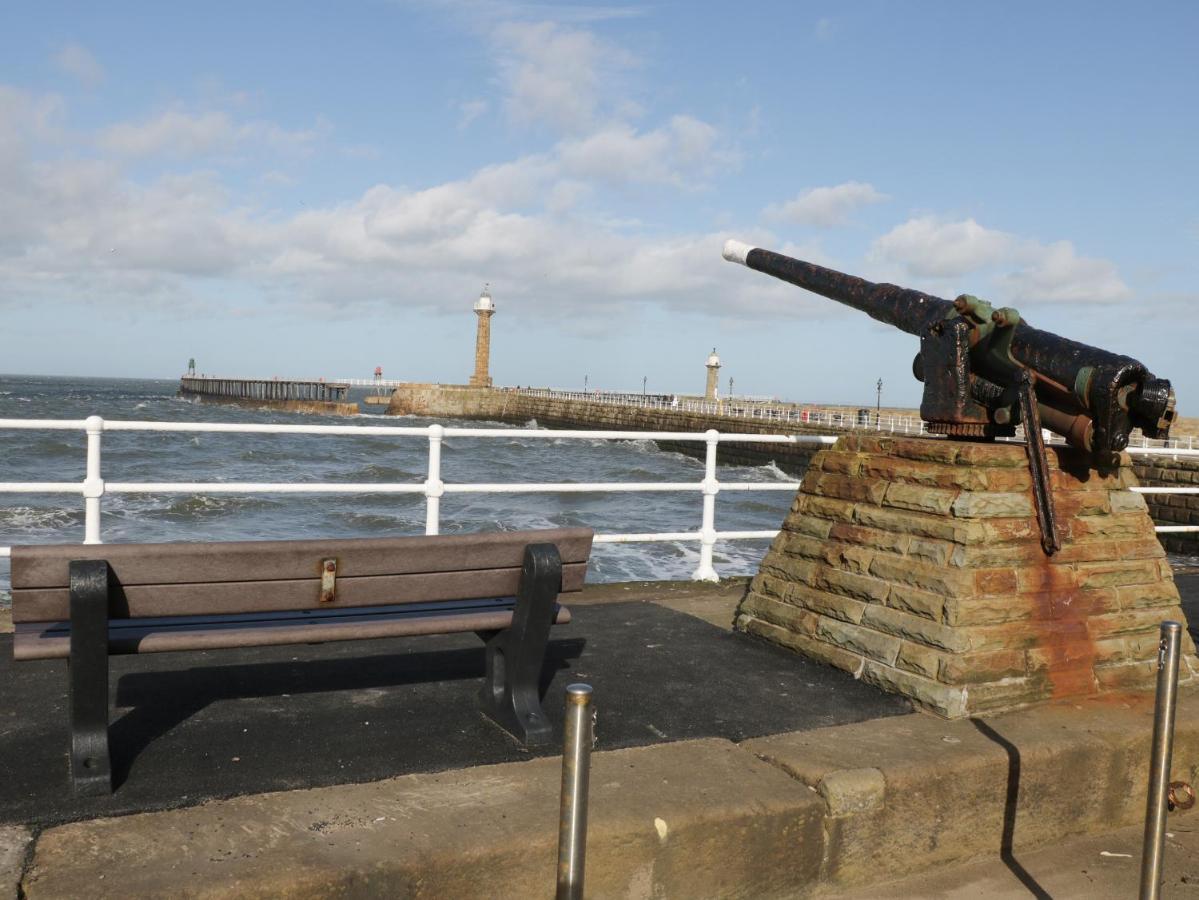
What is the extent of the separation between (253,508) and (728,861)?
787 inches

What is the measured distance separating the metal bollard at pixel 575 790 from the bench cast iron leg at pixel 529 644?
1281mm

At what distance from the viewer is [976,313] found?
4430 mm

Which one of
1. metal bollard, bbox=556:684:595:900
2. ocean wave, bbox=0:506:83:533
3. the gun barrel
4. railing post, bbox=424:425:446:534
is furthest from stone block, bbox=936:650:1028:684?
ocean wave, bbox=0:506:83:533

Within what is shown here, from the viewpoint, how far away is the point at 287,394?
335 ft

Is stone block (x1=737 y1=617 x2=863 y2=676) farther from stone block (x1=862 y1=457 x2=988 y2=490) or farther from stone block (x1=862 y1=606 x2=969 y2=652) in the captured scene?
stone block (x1=862 y1=457 x2=988 y2=490)

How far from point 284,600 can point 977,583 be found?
2.66 m

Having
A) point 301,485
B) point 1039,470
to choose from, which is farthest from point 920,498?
point 301,485

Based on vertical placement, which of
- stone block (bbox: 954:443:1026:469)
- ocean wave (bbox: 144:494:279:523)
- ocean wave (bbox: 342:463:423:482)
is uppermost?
stone block (bbox: 954:443:1026:469)

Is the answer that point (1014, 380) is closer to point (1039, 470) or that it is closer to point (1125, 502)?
point (1039, 470)

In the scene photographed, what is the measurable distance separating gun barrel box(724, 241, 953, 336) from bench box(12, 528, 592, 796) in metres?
2.06

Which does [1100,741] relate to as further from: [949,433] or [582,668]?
[582,668]

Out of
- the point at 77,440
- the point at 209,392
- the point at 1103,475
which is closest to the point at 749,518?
the point at 1103,475

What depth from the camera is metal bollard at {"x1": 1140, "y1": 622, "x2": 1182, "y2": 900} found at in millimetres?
2785

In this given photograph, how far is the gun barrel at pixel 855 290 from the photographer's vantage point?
4770mm
